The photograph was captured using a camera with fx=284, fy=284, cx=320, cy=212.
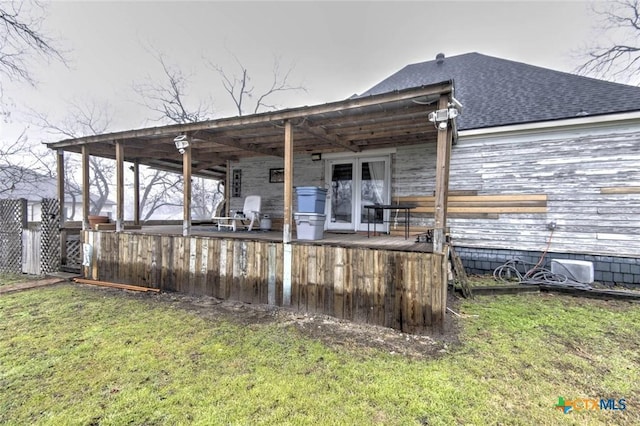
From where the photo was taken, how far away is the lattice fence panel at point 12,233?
21.6 feet

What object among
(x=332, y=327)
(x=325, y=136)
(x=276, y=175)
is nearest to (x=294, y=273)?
(x=332, y=327)

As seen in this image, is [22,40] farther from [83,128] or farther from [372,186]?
[83,128]

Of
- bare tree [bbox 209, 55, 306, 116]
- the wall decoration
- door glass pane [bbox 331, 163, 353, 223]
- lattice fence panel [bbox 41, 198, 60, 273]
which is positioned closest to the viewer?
lattice fence panel [bbox 41, 198, 60, 273]

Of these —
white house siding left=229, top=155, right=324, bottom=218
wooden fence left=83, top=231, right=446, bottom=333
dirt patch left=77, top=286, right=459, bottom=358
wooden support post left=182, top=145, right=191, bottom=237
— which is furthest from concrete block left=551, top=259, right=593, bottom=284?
wooden support post left=182, top=145, right=191, bottom=237

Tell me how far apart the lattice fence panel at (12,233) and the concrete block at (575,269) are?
11464 millimetres

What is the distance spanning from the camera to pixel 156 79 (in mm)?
16984

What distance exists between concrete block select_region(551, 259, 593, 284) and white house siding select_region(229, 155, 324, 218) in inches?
202

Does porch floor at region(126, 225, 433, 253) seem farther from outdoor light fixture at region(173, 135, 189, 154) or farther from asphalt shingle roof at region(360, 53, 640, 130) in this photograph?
asphalt shingle roof at region(360, 53, 640, 130)

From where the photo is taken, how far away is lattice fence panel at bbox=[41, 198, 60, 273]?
6391mm

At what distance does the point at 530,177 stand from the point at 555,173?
41 centimetres

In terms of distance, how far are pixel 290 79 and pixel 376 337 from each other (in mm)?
17939

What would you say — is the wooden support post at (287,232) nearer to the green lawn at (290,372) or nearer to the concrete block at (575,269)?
the green lawn at (290,372)

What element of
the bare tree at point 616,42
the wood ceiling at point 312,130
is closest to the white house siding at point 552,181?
the wood ceiling at point 312,130

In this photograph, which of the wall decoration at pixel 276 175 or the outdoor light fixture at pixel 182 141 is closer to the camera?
the outdoor light fixture at pixel 182 141
